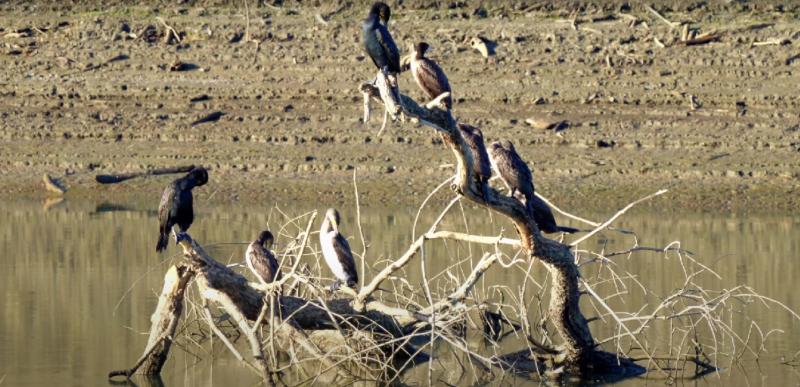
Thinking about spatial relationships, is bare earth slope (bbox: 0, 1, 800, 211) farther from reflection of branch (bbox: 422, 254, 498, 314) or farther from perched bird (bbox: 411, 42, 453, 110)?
reflection of branch (bbox: 422, 254, 498, 314)

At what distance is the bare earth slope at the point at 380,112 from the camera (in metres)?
20.4

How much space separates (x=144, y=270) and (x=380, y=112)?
7.30m

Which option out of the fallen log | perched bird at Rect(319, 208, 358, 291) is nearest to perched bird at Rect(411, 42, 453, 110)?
perched bird at Rect(319, 208, 358, 291)

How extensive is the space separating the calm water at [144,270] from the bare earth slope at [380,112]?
103 centimetres

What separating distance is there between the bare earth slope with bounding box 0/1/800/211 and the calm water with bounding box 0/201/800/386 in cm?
103

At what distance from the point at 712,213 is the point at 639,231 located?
2.16m

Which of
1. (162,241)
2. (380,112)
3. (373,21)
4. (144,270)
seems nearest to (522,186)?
(373,21)

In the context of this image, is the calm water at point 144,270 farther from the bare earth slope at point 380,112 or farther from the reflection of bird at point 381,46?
the reflection of bird at point 381,46

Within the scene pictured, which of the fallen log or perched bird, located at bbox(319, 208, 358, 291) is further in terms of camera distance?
the fallen log

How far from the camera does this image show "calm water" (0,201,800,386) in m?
10.9

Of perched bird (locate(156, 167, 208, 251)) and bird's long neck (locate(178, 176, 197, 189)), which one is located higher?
bird's long neck (locate(178, 176, 197, 189))

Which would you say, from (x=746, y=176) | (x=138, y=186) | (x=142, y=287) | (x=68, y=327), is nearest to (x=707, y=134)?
(x=746, y=176)

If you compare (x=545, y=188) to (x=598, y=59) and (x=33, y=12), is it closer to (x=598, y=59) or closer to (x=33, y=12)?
(x=598, y=59)

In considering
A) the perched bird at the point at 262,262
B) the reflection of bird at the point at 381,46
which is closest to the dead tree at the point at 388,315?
the perched bird at the point at 262,262
